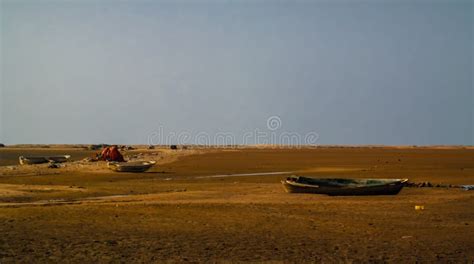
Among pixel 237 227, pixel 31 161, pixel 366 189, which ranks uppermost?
pixel 31 161

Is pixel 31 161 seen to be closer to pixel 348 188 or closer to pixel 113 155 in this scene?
pixel 113 155

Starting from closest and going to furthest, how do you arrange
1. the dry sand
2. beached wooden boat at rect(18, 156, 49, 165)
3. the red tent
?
1. the dry sand
2. the red tent
3. beached wooden boat at rect(18, 156, 49, 165)

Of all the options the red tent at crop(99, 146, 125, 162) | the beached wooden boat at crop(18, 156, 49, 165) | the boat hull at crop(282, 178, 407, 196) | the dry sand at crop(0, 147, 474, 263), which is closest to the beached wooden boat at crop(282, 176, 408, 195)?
the boat hull at crop(282, 178, 407, 196)

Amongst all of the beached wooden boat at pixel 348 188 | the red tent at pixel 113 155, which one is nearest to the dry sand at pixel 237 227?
the beached wooden boat at pixel 348 188

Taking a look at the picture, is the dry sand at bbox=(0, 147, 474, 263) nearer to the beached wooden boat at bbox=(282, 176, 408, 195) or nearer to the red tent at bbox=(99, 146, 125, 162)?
the beached wooden boat at bbox=(282, 176, 408, 195)

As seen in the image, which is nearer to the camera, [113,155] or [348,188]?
[348,188]

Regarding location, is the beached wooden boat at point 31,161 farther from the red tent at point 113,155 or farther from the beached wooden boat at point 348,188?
the beached wooden boat at point 348,188

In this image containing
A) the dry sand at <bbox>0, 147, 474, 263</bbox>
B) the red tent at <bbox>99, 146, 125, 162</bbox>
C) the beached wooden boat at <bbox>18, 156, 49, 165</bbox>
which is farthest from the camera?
the beached wooden boat at <bbox>18, 156, 49, 165</bbox>

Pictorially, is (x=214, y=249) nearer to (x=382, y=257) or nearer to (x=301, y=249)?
(x=301, y=249)

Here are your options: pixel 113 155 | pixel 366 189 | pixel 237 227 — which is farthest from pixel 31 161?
pixel 237 227

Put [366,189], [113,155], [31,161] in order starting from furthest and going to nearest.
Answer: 1. [31,161]
2. [113,155]
3. [366,189]

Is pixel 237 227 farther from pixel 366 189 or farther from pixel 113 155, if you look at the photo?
pixel 113 155

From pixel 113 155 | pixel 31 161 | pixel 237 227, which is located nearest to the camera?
pixel 237 227

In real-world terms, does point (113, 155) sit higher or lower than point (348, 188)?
higher
